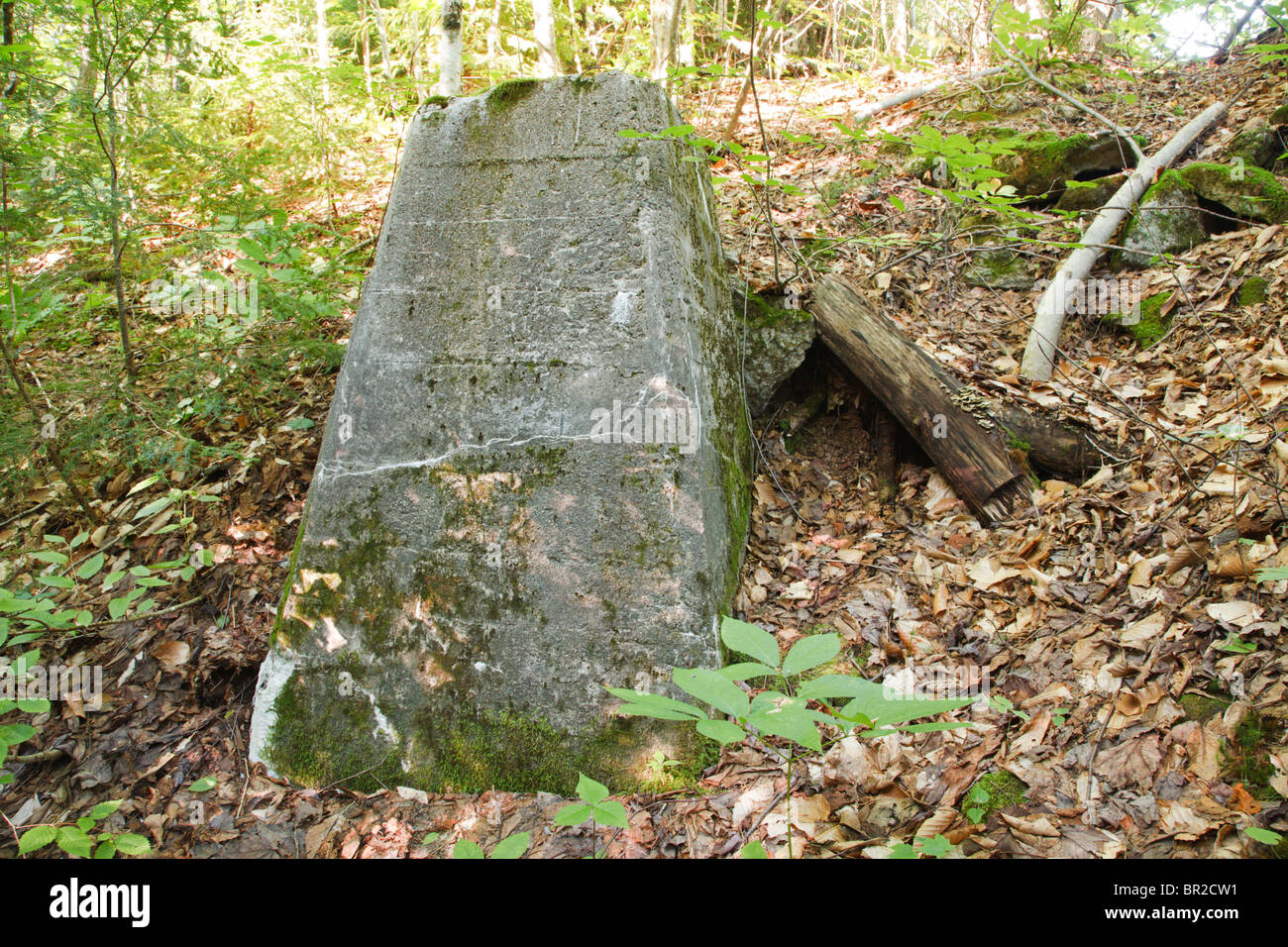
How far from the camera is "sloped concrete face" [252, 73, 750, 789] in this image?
→ 2.57 meters

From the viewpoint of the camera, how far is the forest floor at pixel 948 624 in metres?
2.04

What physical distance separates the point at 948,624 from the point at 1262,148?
421cm

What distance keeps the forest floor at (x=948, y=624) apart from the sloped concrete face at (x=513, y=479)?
9.7 inches

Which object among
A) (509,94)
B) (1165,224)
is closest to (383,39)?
(509,94)

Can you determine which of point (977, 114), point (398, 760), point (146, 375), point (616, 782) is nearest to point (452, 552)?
point (398, 760)

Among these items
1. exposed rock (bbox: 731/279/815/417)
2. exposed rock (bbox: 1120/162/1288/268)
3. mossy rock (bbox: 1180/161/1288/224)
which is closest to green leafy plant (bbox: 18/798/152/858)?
exposed rock (bbox: 731/279/815/417)

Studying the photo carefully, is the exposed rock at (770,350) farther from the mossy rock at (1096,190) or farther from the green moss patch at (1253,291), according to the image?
the mossy rock at (1096,190)

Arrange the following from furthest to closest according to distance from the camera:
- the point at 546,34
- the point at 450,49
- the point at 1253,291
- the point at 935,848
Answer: the point at 546,34 < the point at 450,49 < the point at 1253,291 < the point at 935,848

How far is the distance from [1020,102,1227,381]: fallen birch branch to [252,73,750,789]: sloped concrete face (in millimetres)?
2174

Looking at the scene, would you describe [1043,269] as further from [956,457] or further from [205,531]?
[205,531]

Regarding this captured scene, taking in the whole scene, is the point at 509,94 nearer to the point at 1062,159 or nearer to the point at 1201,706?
the point at 1201,706

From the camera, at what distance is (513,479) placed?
2697 millimetres

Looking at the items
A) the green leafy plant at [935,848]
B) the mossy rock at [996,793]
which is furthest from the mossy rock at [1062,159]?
the green leafy plant at [935,848]

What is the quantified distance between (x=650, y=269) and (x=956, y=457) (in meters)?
1.84
